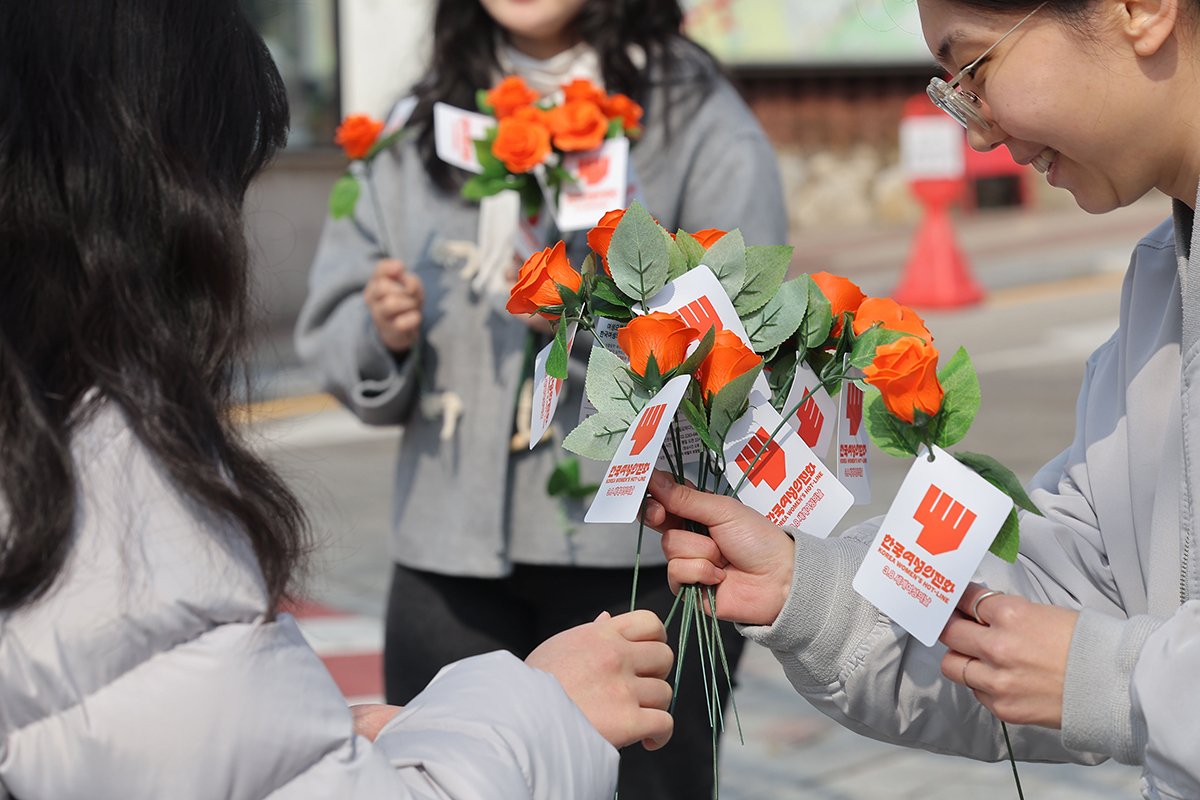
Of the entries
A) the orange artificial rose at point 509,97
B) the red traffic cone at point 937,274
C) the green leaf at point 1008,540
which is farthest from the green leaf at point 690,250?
the red traffic cone at point 937,274

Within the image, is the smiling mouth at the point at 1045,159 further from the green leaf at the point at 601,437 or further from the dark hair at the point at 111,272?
the dark hair at the point at 111,272

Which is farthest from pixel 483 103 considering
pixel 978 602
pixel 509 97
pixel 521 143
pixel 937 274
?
pixel 937 274

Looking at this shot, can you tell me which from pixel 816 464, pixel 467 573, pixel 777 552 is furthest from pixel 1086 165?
pixel 467 573

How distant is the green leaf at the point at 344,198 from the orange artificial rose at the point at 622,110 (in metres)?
0.56

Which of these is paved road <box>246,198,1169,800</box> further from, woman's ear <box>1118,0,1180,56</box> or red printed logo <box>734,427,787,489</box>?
woman's ear <box>1118,0,1180,56</box>

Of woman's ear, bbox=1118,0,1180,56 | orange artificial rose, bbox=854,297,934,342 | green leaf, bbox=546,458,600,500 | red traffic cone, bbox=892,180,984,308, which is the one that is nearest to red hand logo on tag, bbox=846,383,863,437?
orange artificial rose, bbox=854,297,934,342

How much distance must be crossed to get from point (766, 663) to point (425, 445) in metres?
2.22

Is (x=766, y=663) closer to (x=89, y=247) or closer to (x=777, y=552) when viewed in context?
(x=777, y=552)

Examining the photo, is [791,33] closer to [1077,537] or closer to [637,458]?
[1077,537]

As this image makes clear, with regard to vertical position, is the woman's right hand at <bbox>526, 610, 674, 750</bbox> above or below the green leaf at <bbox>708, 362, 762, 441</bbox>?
below

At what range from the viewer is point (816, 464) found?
1.43 m

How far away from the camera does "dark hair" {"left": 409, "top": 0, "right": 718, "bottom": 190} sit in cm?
246

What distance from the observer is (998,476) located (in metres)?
1.34

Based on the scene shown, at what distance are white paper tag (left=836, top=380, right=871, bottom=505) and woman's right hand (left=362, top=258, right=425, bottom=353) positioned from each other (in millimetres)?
1053
